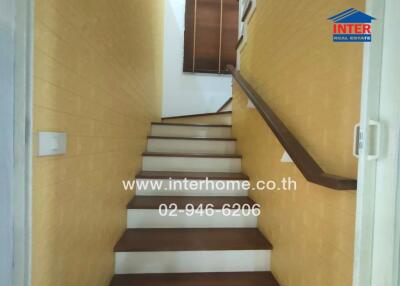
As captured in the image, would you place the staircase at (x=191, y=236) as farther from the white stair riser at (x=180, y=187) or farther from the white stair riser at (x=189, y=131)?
the white stair riser at (x=189, y=131)

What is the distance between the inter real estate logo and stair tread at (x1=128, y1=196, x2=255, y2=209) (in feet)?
4.43

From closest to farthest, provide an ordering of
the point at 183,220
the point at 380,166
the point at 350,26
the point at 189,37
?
the point at 380,166 → the point at 350,26 → the point at 183,220 → the point at 189,37

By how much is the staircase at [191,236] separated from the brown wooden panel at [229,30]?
2.72 metres

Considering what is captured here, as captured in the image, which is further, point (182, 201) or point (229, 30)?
point (229, 30)

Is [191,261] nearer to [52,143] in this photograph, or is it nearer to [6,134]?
[52,143]

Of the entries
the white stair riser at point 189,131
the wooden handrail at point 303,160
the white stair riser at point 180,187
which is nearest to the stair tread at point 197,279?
the white stair riser at point 180,187

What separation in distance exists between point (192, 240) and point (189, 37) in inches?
152

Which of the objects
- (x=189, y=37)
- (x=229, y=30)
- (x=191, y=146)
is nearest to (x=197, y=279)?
(x=191, y=146)

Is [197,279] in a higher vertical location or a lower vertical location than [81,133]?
lower

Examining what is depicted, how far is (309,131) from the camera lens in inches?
46.1

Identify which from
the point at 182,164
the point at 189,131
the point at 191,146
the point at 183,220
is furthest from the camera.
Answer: the point at 189,131

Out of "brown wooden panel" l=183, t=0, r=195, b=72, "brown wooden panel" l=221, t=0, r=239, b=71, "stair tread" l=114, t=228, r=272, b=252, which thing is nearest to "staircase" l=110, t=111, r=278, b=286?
"stair tread" l=114, t=228, r=272, b=252

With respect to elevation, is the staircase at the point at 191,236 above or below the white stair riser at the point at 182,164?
below

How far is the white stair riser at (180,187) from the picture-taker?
2055 millimetres
